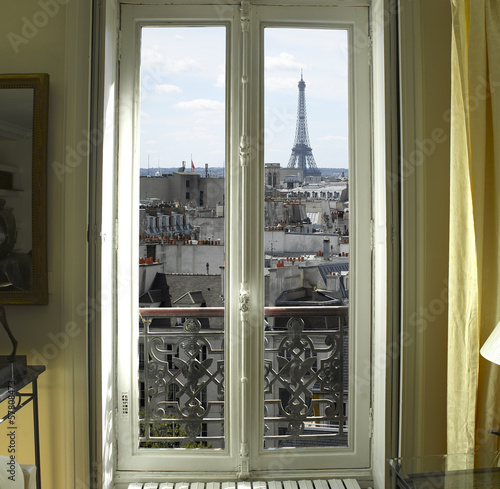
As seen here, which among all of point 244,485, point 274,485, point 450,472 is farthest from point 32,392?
point 450,472

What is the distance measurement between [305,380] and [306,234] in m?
0.70

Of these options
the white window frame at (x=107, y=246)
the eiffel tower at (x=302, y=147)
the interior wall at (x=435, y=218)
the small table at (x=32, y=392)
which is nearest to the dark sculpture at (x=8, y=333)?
the small table at (x=32, y=392)

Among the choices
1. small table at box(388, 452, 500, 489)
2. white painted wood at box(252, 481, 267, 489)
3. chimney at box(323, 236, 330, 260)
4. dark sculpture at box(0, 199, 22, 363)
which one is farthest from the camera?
chimney at box(323, 236, 330, 260)

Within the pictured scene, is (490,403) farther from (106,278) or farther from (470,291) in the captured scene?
(106,278)

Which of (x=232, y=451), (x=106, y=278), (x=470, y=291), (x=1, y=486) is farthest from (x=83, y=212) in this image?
(x=470, y=291)

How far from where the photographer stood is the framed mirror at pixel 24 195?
1.99 metres

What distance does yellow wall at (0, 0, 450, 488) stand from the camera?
201 centimetres

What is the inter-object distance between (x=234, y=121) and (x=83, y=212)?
813mm

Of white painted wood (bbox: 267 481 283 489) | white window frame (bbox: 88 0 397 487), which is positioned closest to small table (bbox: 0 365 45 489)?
white window frame (bbox: 88 0 397 487)

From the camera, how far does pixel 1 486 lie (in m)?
1.51

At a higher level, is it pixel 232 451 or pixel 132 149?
pixel 132 149

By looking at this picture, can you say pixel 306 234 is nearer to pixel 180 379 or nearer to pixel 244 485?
pixel 180 379

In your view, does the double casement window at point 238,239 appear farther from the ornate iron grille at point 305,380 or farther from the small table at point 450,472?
the small table at point 450,472

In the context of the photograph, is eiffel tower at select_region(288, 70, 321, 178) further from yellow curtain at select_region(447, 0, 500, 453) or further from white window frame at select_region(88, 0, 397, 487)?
yellow curtain at select_region(447, 0, 500, 453)
